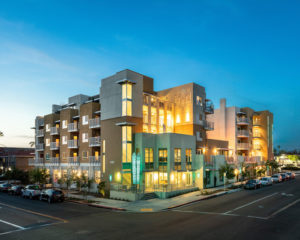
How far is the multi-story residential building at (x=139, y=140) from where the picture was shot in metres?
33.8

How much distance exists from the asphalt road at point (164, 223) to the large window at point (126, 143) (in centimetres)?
1001

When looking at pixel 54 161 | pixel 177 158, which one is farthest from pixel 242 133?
pixel 54 161

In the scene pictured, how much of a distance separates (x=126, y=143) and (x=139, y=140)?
1748 mm

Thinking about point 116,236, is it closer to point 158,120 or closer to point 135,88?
point 135,88

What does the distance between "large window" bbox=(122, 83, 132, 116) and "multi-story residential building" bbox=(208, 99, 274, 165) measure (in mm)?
31717

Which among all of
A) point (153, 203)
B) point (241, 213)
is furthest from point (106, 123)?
point (241, 213)

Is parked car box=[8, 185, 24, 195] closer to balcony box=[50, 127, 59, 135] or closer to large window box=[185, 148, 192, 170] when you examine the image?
balcony box=[50, 127, 59, 135]

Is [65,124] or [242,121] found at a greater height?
[242,121]

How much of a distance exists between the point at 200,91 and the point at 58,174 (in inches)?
1188

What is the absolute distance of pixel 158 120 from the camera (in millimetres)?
40219

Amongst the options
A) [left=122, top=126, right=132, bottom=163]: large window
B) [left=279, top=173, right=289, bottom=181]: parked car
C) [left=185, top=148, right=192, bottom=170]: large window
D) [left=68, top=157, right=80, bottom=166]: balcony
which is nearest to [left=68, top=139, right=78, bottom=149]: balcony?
[left=68, top=157, right=80, bottom=166]: balcony

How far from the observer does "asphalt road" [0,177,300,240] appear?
15180mm

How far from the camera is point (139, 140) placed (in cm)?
3403

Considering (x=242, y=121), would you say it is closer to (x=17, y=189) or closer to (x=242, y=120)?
(x=242, y=120)
